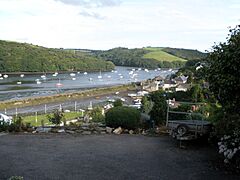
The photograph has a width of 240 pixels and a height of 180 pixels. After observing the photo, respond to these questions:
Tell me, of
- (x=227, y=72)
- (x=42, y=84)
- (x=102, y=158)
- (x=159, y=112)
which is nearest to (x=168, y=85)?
(x=42, y=84)

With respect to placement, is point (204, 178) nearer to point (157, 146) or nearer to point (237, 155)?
point (237, 155)

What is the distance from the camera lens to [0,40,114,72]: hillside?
6378 inches

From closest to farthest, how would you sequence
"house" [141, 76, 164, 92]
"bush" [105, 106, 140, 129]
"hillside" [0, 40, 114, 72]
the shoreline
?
"bush" [105, 106, 140, 129] < the shoreline < "house" [141, 76, 164, 92] < "hillside" [0, 40, 114, 72]

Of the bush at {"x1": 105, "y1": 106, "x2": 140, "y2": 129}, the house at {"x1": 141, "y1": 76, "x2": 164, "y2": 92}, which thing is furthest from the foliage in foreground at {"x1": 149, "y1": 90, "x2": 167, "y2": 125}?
the house at {"x1": 141, "y1": 76, "x2": 164, "y2": 92}

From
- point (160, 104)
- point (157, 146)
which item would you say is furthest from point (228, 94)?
point (160, 104)

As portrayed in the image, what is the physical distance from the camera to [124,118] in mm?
13289

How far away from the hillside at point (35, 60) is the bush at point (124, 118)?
154780mm

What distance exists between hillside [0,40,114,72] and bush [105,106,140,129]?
154780 millimetres

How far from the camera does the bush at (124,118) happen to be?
524 inches

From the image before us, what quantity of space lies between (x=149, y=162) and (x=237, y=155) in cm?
217

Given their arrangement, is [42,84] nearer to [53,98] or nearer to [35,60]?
[53,98]

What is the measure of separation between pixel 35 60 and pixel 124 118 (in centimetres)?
15864

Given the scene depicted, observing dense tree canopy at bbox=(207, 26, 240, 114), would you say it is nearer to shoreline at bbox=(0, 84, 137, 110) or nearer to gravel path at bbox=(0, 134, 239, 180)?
gravel path at bbox=(0, 134, 239, 180)

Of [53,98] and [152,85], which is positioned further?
[152,85]
